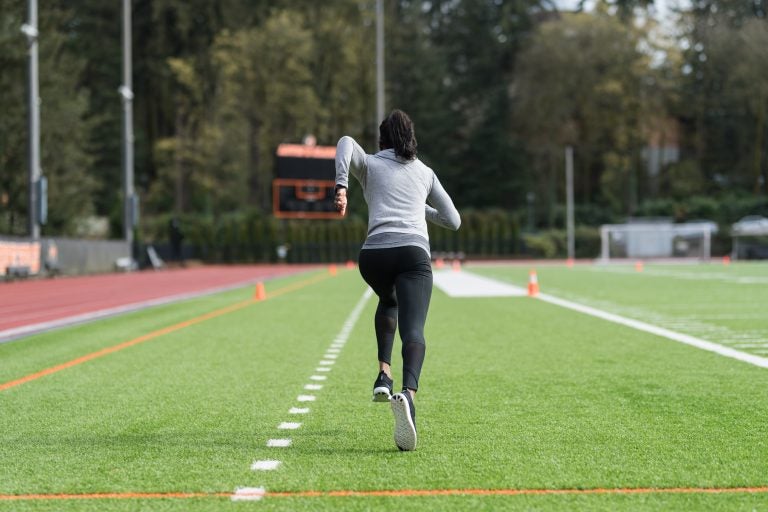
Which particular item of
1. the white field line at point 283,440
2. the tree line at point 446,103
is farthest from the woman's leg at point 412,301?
the tree line at point 446,103

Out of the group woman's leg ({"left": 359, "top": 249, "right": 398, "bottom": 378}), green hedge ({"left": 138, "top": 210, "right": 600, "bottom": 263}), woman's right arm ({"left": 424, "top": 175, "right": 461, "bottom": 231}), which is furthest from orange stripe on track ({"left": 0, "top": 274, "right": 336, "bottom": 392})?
green hedge ({"left": 138, "top": 210, "right": 600, "bottom": 263})

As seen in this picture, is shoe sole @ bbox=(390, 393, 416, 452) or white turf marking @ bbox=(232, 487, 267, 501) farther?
shoe sole @ bbox=(390, 393, 416, 452)

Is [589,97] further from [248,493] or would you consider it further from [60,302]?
[248,493]

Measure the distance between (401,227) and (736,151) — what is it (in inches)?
2804

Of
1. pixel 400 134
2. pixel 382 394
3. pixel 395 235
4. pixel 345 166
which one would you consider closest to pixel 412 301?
pixel 395 235

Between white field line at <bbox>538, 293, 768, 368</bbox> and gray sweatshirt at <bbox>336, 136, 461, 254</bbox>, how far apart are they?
14.6 ft

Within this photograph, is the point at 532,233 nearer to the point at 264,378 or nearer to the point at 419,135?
the point at 419,135

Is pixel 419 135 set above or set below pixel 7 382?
above

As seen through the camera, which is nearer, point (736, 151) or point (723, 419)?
point (723, 419)

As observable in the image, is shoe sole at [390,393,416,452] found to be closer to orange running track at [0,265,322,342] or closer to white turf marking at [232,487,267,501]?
white turf marking at [232,487,267,501]

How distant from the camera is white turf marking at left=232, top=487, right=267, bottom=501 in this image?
13.7 feet

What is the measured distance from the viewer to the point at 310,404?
6770 millimetres

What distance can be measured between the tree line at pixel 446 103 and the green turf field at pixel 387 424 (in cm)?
5175

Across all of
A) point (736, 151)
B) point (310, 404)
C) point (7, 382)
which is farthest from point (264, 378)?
point (736, 151)
